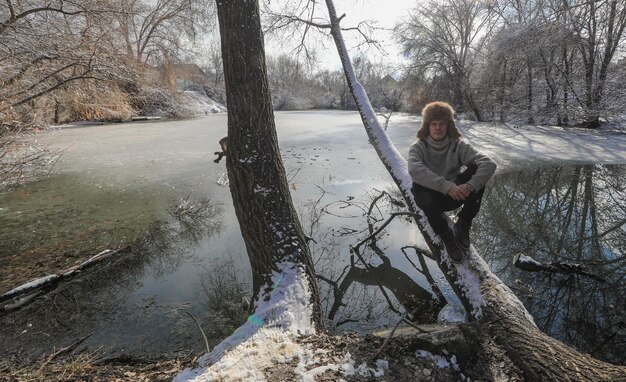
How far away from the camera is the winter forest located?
2117 millimetres

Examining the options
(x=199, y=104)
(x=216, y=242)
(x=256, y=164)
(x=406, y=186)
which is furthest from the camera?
(x=199, y=104)

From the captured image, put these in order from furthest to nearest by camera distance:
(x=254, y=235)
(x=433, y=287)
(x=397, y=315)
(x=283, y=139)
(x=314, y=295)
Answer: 1. (x=283, y=139)
2. (x=433, y=287)
3. (x=397, y=315)
4. (x=254, y=235)
5. (x=314, y=295)

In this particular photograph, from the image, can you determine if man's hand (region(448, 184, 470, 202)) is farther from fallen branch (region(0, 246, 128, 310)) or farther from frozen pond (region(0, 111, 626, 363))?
fallen branch (region(0, 246, 128, 310))

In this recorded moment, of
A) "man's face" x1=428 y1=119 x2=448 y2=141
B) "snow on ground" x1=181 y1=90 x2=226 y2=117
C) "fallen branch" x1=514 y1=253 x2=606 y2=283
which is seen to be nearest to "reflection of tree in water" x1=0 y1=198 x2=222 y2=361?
"man's face" x1=428 y1=119 x2=448 y2=141

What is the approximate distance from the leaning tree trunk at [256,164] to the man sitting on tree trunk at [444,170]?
1171 millimetres

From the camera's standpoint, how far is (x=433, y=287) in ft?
12.2

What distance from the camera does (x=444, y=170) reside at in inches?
112

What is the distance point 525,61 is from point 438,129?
51.1 ft

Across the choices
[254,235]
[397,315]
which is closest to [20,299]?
[254,235]

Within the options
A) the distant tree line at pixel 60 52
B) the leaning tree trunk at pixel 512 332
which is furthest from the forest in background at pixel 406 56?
the leaning tree trunk at pixel 512 332

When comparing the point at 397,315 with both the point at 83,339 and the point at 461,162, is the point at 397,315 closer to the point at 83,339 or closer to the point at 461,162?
the point at 461,162

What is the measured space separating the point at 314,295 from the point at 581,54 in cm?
1713

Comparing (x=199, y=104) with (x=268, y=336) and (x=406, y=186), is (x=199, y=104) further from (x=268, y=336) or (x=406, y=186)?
(x=268, y=336)

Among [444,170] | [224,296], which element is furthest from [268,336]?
[444,170]
